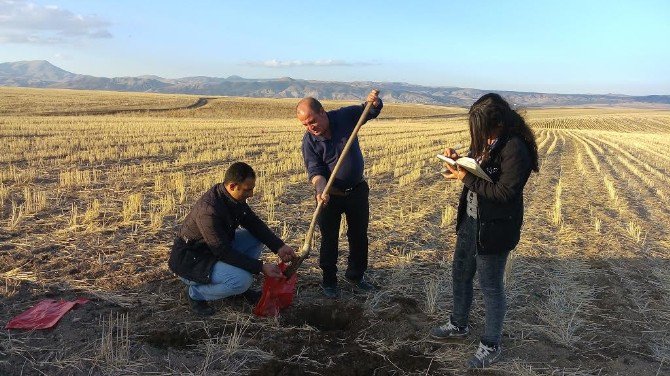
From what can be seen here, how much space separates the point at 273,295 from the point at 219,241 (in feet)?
2.26

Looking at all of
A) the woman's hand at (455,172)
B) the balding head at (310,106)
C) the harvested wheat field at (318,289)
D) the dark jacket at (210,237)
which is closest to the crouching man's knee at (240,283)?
the dark jacket at (210,237)

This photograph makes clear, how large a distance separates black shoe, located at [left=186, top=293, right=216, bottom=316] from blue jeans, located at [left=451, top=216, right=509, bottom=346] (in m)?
2.06

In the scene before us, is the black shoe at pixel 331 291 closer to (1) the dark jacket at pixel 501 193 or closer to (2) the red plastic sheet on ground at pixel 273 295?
(2) the red plastic sheet on ground at pixel 273 295

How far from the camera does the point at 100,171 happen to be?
11.5 meters

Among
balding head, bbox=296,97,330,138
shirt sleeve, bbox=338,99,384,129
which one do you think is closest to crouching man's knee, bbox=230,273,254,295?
balding head, bbox=296,97,330,138

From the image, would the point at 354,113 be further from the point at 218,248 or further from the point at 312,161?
the point at 218,248

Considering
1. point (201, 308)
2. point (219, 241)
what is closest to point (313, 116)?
point (219, 241)

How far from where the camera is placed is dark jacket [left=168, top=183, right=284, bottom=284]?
4172 millimetres

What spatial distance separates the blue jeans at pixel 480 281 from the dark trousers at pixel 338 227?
1.26 meters

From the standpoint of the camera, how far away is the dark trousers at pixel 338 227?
491cm

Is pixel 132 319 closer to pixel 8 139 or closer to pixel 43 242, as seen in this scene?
pixel 43 242

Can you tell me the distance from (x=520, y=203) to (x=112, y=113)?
4162 cm

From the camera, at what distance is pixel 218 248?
418 cm

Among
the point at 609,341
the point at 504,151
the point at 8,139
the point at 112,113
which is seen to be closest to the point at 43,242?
the point at 504,151
